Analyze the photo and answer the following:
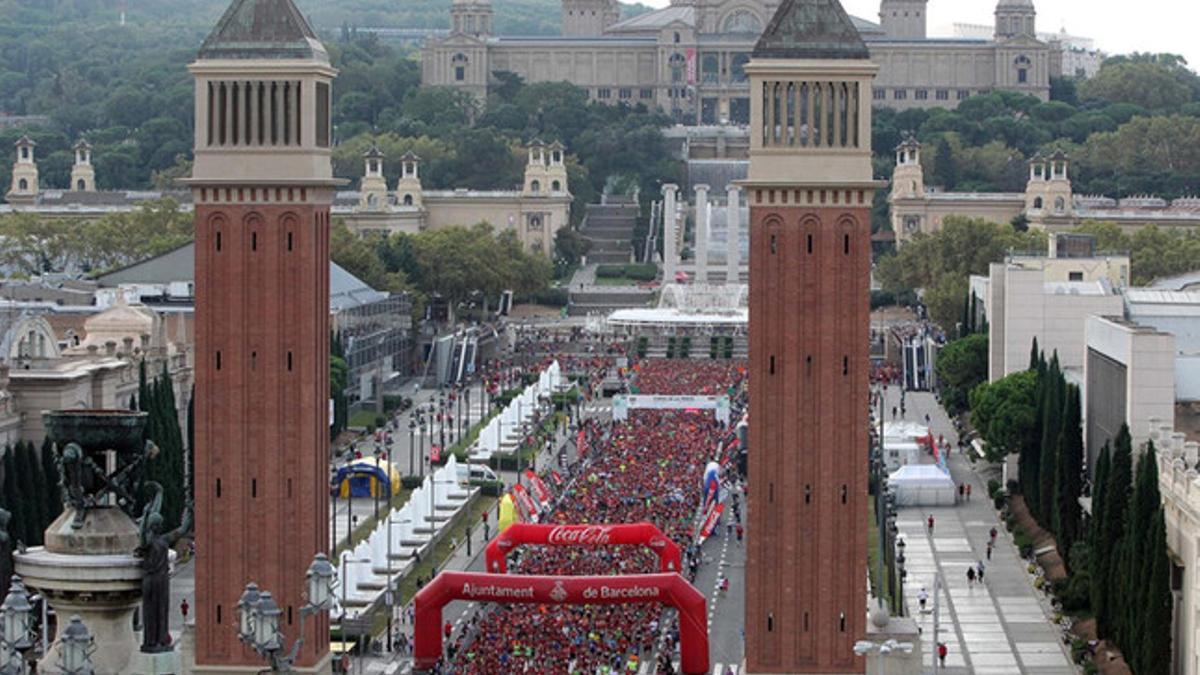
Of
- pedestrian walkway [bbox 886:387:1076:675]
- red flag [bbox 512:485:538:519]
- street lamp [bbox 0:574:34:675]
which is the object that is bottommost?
pedestrian walkway [bbox 886:387:1076:675]

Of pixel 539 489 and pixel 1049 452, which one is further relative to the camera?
pixel 539 489

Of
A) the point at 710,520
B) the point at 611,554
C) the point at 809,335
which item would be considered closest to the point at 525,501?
the point at 710,520

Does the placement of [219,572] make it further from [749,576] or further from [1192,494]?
[1192,494]

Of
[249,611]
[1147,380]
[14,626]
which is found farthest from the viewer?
[1147,380]

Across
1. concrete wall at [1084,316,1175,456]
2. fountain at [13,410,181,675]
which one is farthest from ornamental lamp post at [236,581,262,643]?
concrete wall at [1084,316,1175,456]

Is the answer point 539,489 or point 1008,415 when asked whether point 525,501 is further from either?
point 1008,415

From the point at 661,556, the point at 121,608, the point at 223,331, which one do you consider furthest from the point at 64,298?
the point at 121,608

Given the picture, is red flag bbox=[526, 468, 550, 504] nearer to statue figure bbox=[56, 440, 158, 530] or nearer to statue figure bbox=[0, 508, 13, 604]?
statue figure bbox=[0, 508, 13, 604]
